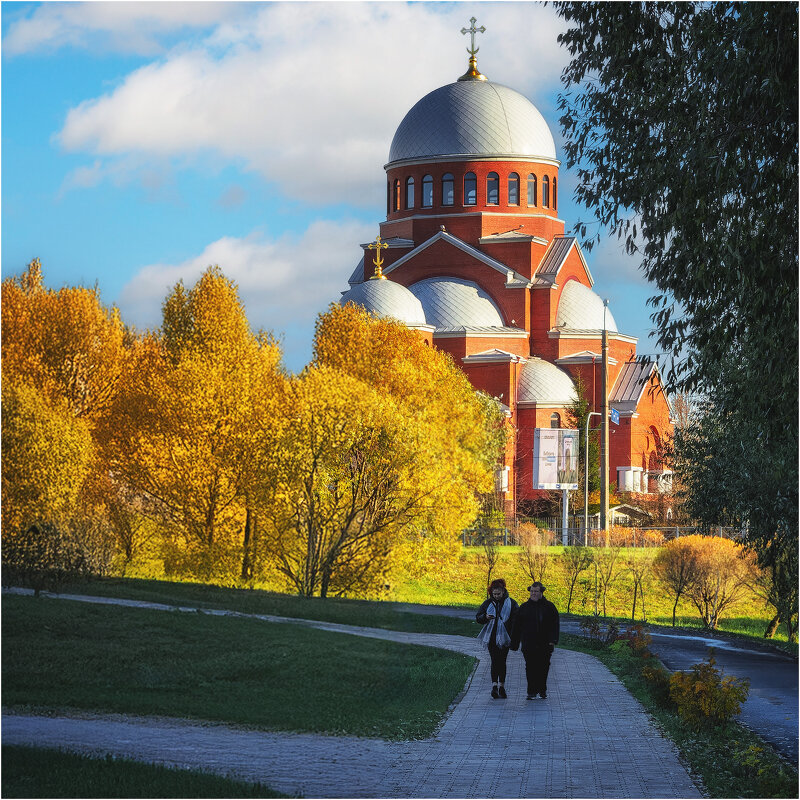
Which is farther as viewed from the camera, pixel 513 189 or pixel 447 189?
pixel 447 189

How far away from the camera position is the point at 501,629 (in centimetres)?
1304

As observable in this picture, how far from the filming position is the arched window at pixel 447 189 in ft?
182

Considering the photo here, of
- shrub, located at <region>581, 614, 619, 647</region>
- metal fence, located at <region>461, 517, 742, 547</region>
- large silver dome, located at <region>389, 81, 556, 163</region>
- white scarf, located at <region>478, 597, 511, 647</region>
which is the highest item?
large silver dome, located at <region>389, 81, 556, 163</region>

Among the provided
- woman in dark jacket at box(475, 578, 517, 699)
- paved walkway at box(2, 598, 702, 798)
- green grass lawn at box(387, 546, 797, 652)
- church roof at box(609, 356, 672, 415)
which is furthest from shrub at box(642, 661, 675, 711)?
church roof at box(609, 356, 672, 415)

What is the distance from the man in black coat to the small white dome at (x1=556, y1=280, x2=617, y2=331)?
139ft

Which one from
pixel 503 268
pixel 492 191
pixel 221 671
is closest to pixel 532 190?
pixel 492 191

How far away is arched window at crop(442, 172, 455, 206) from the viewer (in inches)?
A: 2190

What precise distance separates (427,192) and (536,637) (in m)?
45.1

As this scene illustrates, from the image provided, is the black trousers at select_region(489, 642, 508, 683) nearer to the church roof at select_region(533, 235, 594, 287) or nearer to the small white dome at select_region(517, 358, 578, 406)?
the small white dome at select_region(517, 358, 578, 406)

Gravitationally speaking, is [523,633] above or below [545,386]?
below

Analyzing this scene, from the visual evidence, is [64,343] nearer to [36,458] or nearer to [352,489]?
[36,458]

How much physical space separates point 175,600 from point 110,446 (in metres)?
6.58

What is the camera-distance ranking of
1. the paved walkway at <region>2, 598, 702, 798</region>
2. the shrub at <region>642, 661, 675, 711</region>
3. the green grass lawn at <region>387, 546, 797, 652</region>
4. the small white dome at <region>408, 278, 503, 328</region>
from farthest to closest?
the small white dome at <region>408, 278, 503, 328</region>, the green grass lawn at <region>387, 546, 797, 652</region>, the shrub at <region>642, 661, 675, 711</region>, the paved walkway at <region>2, 598, 702, 798</region>

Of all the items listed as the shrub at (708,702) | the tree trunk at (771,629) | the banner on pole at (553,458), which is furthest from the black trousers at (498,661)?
the banner on pole at (553,458)
